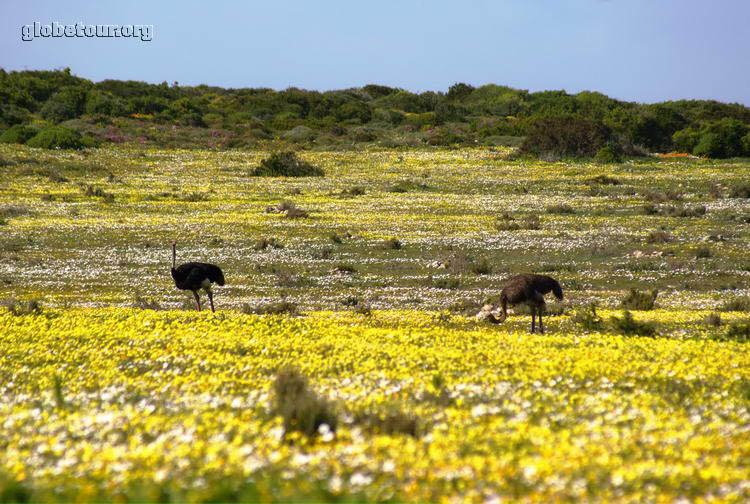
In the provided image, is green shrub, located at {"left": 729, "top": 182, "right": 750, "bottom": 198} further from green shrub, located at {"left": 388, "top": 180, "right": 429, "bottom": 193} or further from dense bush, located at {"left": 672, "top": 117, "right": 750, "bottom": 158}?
dense bush, located at {"left": 672, "top": 117, "right": 750, "bottom": 158}

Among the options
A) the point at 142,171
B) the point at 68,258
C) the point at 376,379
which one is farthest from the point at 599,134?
the point at 376,379

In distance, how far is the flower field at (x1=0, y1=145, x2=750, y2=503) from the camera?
6164 millimetres

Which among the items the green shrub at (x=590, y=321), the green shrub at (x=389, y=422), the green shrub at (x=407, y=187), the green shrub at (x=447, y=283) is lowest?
the green shrub at (x=447, y=283)

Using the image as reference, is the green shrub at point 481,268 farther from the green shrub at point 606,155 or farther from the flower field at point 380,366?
the green shrub at point 606,155

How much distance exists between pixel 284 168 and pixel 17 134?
2983 centimetres

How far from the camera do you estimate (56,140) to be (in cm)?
7306

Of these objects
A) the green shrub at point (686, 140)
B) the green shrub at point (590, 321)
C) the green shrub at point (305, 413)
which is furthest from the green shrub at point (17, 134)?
the green shrub at point (305, 413)

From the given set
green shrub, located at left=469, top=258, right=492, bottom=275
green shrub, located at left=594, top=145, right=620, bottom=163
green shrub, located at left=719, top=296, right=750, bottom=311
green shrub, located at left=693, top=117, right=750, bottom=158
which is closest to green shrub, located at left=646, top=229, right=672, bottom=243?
green shrub, located at left=469, top=258, right=492, bottom=275

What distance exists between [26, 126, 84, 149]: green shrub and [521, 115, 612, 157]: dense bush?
4307 cm

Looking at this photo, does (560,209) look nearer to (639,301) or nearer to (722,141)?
(639,301)

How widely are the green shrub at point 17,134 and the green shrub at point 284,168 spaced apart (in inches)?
1054

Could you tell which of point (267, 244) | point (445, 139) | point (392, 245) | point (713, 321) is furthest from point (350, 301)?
point (445, 139)

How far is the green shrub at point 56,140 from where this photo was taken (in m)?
72.8

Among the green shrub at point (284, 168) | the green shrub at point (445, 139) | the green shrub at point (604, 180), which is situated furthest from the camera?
the green shrub at point (445, 139)
